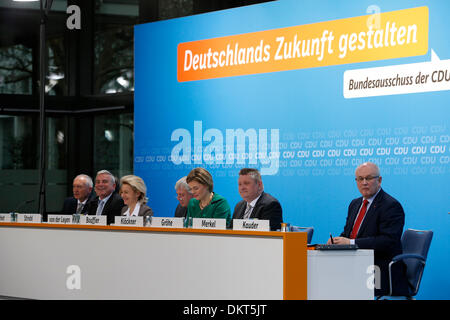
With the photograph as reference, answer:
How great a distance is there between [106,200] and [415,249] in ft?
8.82

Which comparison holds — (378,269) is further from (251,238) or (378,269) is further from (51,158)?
(51,158)

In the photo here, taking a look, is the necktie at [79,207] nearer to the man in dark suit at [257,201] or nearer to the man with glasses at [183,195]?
the man with glasses at [183,195]

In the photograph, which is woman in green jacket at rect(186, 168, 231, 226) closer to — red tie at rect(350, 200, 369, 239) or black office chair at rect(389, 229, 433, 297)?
red tie at rect(350, 200, 369, 239)

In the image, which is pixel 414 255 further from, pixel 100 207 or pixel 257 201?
pixel 100 207

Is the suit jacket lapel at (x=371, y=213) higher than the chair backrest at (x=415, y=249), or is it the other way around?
the suit jacket lapel at (x=371, y=213)

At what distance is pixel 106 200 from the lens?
6.71 metres

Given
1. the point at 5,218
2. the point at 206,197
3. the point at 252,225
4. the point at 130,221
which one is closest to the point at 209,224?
the point at 252,225

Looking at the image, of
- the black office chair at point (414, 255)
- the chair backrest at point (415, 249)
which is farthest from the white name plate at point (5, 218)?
the chair backrest at point (415, 249)

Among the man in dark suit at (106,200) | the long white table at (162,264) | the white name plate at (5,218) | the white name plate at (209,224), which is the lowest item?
the long white table at (162,264)

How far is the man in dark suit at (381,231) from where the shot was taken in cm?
518

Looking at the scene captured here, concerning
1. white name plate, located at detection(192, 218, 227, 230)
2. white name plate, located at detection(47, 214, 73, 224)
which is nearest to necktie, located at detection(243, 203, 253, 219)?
white name plate, located at detection(192, 218, 227, 230)

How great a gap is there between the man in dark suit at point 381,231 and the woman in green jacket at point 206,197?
3.46 feet

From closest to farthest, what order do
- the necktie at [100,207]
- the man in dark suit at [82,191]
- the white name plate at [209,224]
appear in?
the white name plate at [209,224]
the necktie at [100,207]
the man in dark suit at [82,191]

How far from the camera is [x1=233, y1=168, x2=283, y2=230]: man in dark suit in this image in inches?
224
